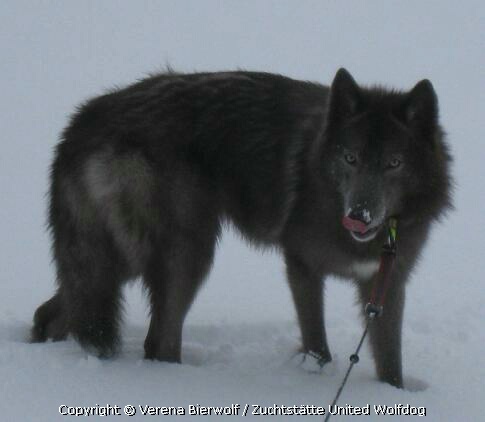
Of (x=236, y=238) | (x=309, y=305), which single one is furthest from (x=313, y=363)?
(x=236, y=238)

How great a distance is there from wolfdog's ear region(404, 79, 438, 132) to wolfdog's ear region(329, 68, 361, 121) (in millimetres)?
280

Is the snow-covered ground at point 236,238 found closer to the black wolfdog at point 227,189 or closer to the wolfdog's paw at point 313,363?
the wolfdog's paw at point 313,363

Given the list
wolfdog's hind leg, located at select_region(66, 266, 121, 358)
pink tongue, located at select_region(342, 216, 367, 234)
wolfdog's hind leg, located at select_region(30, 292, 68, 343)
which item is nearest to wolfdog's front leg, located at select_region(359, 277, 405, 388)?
pink tongue, located at select_region(342, 216, 367, 234)

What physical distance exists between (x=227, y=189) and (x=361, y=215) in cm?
108

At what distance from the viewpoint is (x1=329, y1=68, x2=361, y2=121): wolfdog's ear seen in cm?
445

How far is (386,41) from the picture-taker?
19.3 meters

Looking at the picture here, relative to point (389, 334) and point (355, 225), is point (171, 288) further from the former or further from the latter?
point (389, 334)

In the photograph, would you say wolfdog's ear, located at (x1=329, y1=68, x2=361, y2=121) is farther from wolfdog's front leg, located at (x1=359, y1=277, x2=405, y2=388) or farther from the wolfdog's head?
wolfdog's front leg, located at (x1=359, y1=277, x2=405, y2=388)

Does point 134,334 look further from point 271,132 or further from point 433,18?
point 433,18

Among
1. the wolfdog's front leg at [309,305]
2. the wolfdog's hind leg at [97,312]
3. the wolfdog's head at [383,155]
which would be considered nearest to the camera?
the wolfdog's head at [383,155]

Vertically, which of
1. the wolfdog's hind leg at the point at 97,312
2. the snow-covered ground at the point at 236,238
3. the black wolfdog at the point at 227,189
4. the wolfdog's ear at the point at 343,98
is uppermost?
the wolfdog's ear at the point at 343,98

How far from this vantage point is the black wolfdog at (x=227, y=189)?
443cm

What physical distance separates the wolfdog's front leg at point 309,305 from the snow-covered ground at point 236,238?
19cm

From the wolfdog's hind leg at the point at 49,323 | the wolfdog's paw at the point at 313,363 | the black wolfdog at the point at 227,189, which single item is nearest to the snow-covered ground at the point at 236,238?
the wolfdog's paw at the point at 313,363
